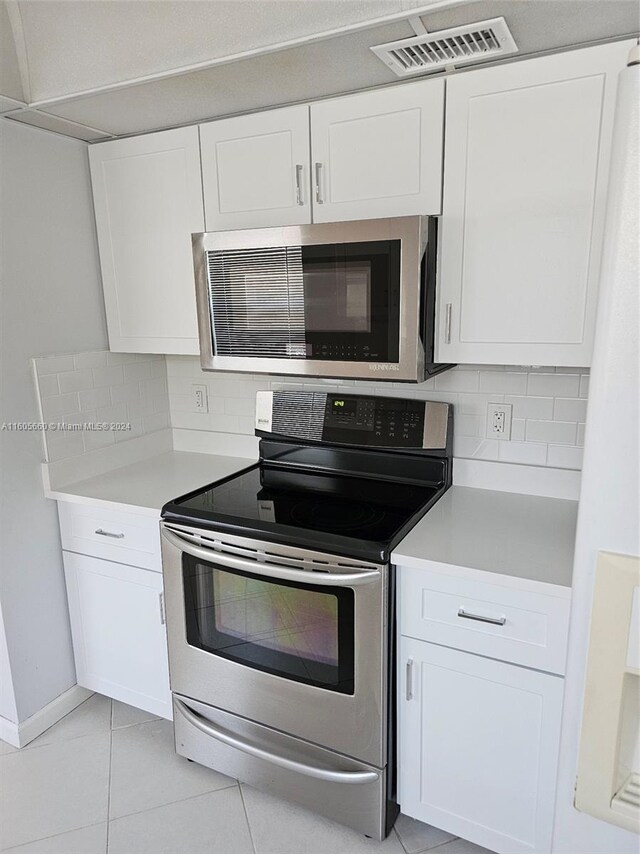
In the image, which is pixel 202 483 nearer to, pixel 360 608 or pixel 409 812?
pixel 360 608

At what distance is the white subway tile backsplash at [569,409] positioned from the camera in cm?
181

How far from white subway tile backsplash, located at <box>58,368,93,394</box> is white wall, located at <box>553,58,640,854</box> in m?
1.81

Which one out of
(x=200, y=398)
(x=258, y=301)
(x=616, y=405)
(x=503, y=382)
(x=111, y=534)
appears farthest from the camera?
(x=200, y=398)

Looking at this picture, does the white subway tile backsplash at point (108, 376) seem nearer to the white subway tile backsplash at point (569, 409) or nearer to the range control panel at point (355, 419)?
the range control panel at point (355, 419)

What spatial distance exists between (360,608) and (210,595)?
52 centimetres

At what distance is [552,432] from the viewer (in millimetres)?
1862

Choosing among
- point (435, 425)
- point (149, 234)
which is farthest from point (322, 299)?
point (149, 234)

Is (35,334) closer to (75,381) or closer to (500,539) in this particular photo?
(75,381)

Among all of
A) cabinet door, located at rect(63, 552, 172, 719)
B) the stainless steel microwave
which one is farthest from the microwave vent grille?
cabinet door, located at rect(63, 552, 172, 719)

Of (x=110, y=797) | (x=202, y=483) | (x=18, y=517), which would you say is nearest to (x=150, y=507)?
(x=202, y=483)

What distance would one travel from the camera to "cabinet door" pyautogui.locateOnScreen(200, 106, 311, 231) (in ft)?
5.78

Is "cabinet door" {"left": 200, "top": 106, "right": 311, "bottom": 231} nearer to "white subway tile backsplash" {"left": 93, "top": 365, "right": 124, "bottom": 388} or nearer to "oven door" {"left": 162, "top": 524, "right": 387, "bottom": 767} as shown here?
"white subway tile backsplash" {"left": 93, "top": 365, "right": 124, "bottom": 388}

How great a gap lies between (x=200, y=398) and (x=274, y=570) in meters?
1.11

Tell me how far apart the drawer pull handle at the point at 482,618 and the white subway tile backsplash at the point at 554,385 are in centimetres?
76
